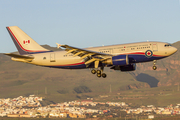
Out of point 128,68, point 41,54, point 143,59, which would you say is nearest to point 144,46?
point 143,59

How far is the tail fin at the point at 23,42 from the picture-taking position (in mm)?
58969

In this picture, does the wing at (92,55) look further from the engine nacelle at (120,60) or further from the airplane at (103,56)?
the engine nacelle at (120,60)

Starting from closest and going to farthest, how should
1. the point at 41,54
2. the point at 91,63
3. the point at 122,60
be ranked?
the point at 122,60 < the point at 91,63 < the point at 41,54

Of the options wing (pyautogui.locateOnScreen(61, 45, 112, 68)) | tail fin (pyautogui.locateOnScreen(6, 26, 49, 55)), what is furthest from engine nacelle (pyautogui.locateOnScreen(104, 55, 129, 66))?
tail fin (pyautogui.locateOnScreen(6, 26, 49, 55))

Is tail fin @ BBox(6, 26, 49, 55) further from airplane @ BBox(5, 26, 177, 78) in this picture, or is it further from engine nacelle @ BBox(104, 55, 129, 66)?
engine nacelle @ BBox(104, 55, 129, 66)

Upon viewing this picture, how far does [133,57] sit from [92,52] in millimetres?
7486

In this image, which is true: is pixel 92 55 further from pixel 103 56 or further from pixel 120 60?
pixel 120 60

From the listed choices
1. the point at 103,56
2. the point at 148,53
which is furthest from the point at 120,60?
the point at 148,53

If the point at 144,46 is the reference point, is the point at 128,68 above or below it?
below

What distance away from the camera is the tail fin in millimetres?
58969

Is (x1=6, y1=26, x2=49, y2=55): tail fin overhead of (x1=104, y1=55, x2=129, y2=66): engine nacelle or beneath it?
overhead

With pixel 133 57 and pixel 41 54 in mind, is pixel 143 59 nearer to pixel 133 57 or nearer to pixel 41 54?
pixel 133 57

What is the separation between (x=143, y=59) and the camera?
5041 cm

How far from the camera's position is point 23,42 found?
59844mm
